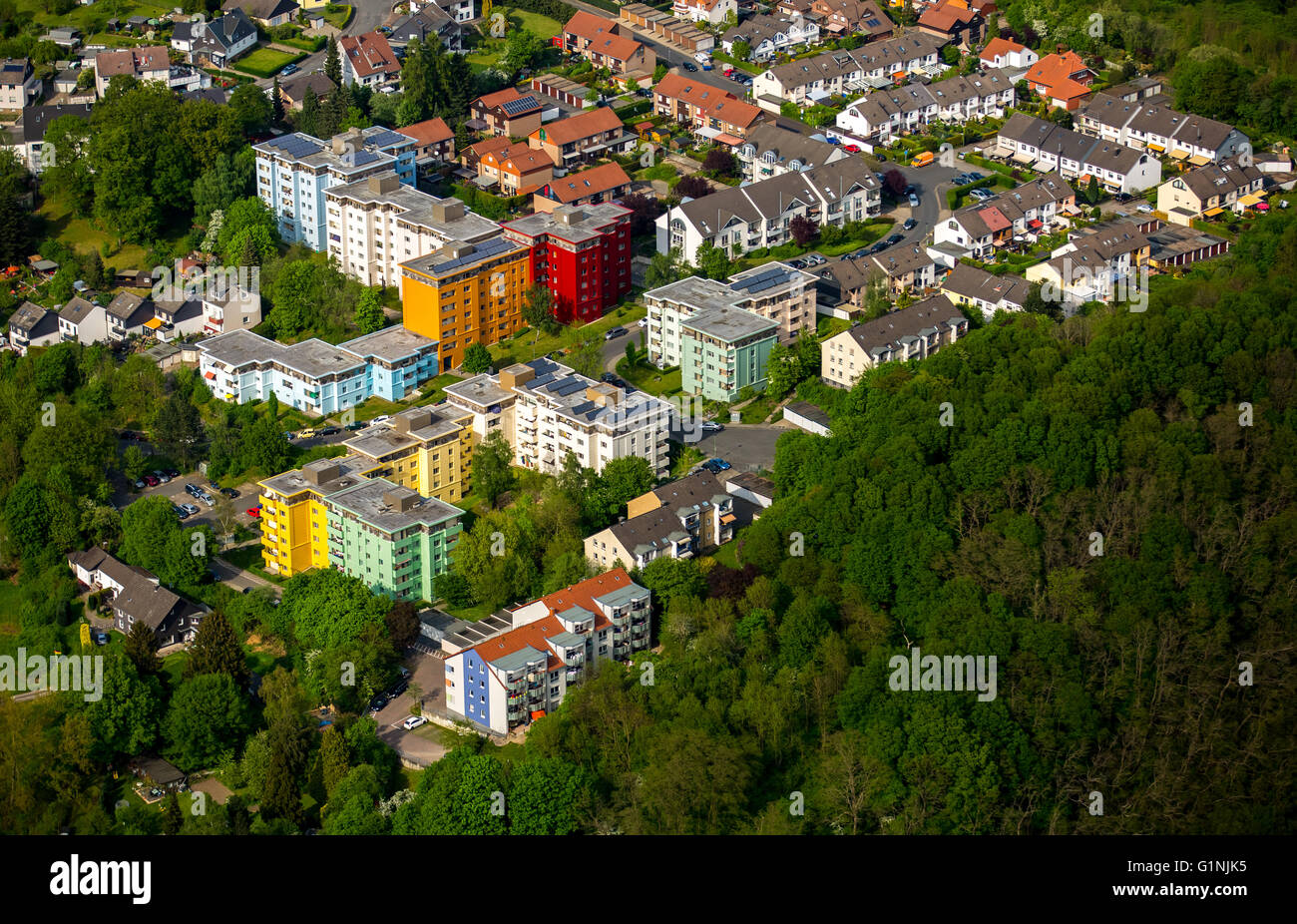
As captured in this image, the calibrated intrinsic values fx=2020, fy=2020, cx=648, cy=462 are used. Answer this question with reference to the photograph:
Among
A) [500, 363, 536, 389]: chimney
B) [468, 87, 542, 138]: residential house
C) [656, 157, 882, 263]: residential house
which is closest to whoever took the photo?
[500, 363, 536, 389]: chimney

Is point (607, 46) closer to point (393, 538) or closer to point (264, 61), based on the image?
point (264, 61)

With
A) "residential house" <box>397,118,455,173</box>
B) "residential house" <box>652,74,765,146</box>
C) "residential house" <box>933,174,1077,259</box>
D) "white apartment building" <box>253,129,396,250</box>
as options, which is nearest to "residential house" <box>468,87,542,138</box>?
"residential house" <box>397,118,455,173</box>

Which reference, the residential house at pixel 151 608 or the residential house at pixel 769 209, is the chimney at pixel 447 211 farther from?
the residential house at pixel 151 608

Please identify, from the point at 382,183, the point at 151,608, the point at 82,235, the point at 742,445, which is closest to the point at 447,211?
the point at 382,183

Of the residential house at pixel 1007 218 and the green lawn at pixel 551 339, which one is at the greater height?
the residential house at pixel 1007 218

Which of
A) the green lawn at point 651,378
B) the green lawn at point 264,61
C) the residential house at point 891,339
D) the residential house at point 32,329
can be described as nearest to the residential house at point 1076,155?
the residential house at point 891,339

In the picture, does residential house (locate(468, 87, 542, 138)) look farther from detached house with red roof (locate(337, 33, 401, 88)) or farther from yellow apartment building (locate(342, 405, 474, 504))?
yellow apartment building (locate(342, 405, 474, 504))
